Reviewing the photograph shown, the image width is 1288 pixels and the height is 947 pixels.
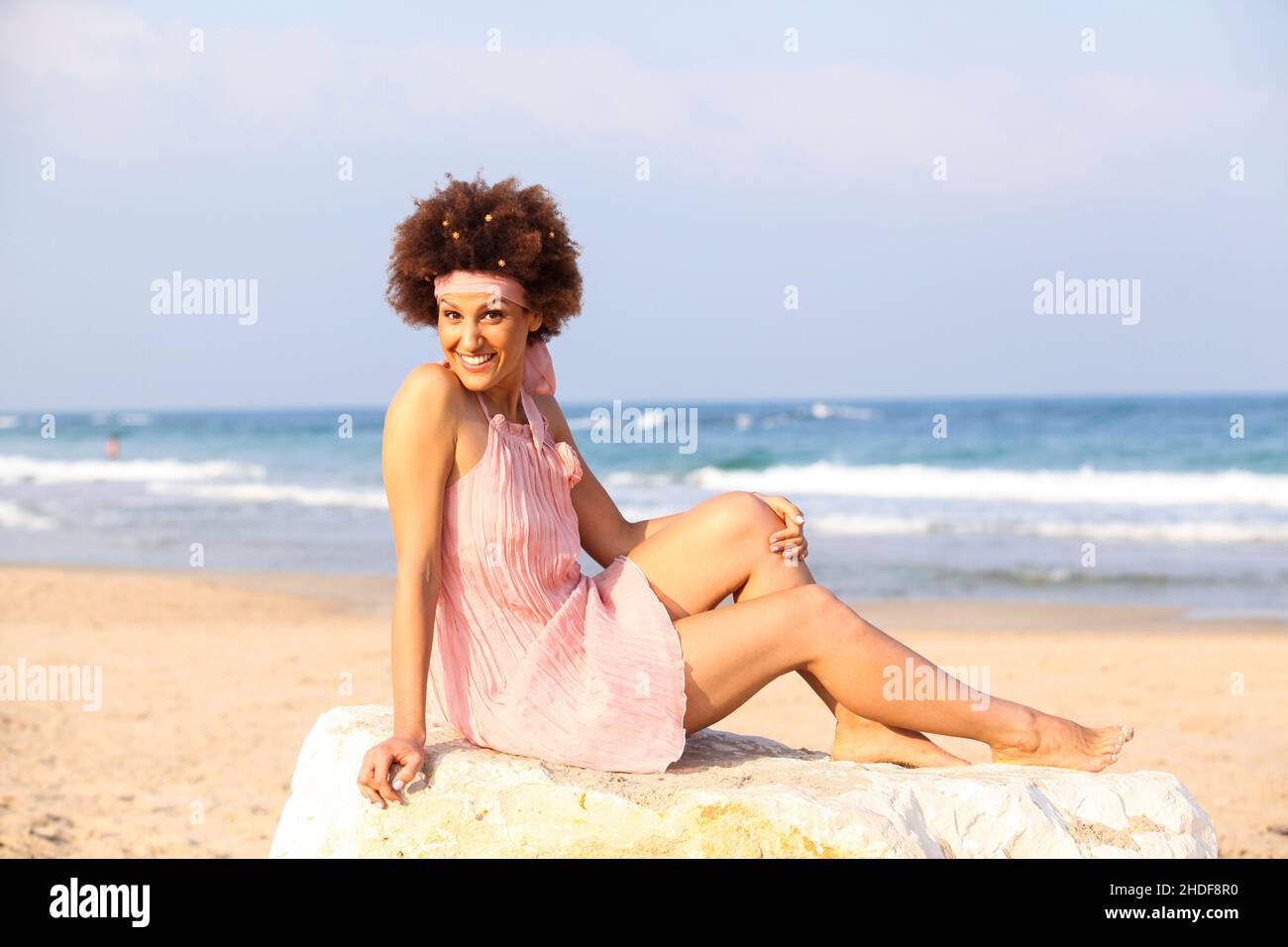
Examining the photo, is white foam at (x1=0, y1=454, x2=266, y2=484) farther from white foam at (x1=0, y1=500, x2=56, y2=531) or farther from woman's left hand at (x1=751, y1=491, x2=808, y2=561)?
woman's left hand at (x1=751, y1=491, x2=808, y2=561)

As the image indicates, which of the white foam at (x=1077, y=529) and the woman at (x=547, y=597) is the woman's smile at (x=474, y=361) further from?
the white foam at (x=1077, y=529)

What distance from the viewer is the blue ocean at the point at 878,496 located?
13.1 metres

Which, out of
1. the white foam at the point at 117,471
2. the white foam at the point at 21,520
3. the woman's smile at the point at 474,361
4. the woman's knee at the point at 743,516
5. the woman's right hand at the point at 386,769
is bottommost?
the white foam at the point at 21,520

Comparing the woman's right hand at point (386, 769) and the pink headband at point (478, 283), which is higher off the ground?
the pink headband at point (478, 283)

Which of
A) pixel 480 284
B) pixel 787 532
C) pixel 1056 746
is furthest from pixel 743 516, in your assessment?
pixel 1056 746

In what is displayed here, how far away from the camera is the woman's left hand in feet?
12.4

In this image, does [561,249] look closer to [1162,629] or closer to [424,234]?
[424,234]

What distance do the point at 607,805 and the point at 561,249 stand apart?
161 cm

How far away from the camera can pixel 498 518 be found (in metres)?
3.48

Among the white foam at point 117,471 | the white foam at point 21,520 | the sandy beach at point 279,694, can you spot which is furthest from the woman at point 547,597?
the white foam at point 117,471
